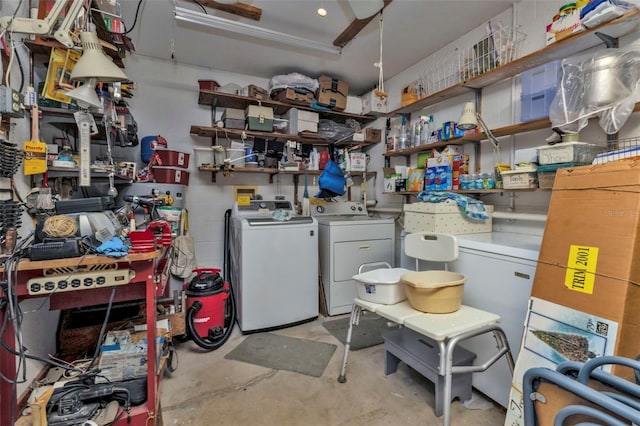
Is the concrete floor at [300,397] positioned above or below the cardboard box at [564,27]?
below

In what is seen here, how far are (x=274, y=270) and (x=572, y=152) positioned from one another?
2.23 metres

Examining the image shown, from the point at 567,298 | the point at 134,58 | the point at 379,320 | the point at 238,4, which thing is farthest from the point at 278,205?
the point at 567,298

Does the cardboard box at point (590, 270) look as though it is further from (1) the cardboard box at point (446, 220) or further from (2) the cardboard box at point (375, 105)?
(2) the cardboard box at point (375, 105)

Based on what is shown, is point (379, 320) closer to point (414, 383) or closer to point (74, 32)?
point (414, 383)

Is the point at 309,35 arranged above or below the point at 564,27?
above

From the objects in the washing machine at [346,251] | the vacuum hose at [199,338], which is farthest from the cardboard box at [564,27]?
the vacuum hose at [199,338]

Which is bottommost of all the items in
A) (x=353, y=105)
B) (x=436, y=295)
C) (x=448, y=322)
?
(x=448, y=322)

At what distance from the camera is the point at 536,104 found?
1923 millimetres

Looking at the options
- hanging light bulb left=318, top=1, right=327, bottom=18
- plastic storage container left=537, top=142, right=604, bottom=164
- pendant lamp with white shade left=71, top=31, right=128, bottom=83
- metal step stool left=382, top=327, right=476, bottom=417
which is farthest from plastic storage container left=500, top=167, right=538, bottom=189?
pendant lamp with white shade left=71, top=31, right=128, bottom=83

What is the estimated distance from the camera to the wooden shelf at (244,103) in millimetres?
3027

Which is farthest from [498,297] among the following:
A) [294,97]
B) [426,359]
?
[294,97]

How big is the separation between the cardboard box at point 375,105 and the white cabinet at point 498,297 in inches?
83.5

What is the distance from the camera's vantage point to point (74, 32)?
1609mm

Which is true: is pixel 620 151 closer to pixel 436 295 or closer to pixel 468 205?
pixel 468 205
